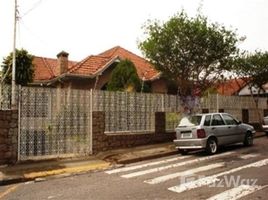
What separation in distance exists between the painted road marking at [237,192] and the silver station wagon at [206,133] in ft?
18.0

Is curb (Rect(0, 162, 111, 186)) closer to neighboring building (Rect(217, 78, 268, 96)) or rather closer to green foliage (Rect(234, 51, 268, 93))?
neighboring building (Rect(217, 78, 268, 96))

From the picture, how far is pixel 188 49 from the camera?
17.3 meters

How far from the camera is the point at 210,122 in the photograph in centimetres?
1474

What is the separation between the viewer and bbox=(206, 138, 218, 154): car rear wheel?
14.3 m

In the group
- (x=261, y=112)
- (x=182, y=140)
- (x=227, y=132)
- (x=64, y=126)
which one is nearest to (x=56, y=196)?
(x=64, y=126)

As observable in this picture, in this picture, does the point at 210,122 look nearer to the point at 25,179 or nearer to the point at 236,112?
the point at 25,179

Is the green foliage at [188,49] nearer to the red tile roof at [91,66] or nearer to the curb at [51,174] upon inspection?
the red tile roof at [91,66]

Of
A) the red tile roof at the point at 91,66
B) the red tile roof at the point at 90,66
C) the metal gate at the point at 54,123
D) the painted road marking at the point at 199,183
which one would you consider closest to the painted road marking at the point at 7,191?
the metal gate at the point at 54,123

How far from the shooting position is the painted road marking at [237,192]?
7.80 m

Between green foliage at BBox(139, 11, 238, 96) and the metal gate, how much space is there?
4.70 m

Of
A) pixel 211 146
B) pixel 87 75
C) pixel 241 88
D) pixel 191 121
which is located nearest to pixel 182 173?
pixel 211 146

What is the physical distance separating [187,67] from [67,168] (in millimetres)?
8376

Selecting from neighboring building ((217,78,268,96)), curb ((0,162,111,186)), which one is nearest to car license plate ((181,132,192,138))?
curb ((0,162,111,186))

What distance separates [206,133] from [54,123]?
18.4ft
